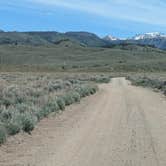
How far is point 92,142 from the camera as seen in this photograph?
13359mm

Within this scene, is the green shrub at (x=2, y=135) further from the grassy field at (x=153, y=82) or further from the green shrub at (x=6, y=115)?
the grassy field at (x=153, y=82)

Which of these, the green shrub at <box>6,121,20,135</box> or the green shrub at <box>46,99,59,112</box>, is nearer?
the green shrub at <box>6,121,20,135</box>

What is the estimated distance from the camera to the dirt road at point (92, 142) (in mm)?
10906

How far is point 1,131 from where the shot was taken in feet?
42.3

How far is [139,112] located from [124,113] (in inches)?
39.5

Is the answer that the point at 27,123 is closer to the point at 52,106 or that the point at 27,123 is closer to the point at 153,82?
the point at 52,106

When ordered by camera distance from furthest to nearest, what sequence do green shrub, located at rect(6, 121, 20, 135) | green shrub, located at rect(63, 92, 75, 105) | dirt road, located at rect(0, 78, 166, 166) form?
green shrub, located at rect(63, 92, 75, 105), green shrub, located at rect(6, 121, 20, 135), dirt road, located at rect(0, 78, 166, 166)

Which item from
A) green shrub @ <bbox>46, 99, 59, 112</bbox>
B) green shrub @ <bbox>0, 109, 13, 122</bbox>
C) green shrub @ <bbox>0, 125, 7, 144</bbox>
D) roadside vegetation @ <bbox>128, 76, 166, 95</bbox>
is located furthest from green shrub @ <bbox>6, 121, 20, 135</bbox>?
roadside vegetation @ <bbox>128, 76, 166, 95</bbox>

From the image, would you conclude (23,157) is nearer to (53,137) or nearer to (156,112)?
(53,137)

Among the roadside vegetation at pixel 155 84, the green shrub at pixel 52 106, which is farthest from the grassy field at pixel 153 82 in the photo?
the green shrub at pixel 52 106

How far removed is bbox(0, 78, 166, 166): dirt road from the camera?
1091cm

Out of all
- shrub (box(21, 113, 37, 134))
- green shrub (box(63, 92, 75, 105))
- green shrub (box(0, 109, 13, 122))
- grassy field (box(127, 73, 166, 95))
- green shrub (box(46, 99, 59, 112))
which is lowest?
grassy field (box(127, 73, 166, 95))

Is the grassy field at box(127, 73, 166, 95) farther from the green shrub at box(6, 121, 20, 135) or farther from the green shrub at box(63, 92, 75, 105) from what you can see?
the green shrub at box(6, 121, 20, 135)

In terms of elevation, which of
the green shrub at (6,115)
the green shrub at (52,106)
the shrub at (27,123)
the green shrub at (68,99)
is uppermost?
the green shrub at (6,115)
